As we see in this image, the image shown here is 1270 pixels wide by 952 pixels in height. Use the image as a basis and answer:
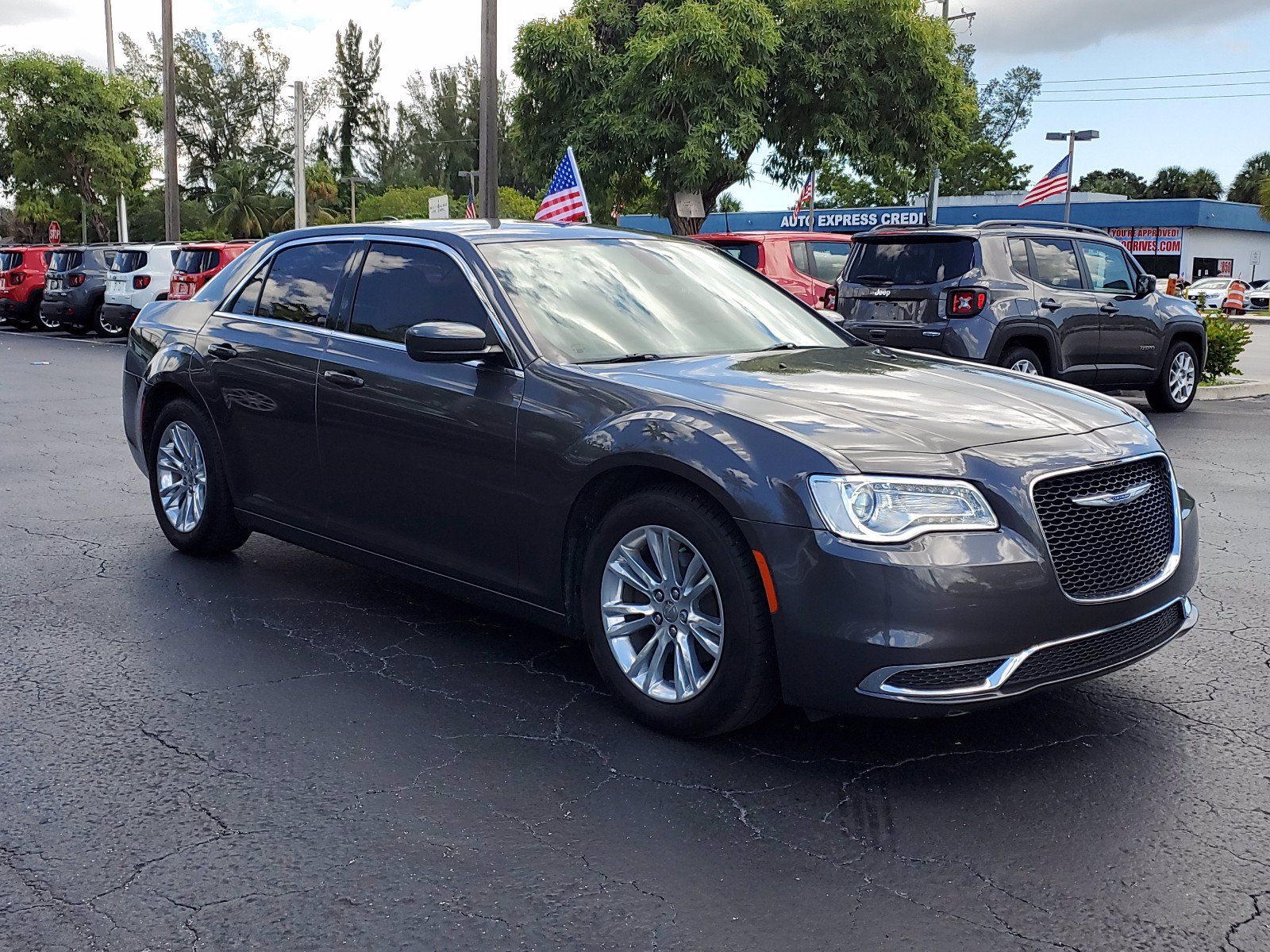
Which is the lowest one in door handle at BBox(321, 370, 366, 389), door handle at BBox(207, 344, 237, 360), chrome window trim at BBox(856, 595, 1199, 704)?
chrome window trim at BBox(856, 595, 1199, 704)

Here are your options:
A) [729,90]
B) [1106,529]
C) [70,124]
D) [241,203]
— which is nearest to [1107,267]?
[1106,529]

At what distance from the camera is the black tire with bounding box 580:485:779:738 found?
3.98 metres

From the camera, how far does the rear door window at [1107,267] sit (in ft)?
43.2

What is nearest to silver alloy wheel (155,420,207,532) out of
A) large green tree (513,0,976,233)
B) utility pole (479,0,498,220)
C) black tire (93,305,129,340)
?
utility pole (479,0,498,220)

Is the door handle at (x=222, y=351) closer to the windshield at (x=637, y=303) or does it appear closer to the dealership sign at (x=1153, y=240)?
the windshield at (x=637, y=303)

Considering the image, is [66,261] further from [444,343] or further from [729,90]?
[444,343]

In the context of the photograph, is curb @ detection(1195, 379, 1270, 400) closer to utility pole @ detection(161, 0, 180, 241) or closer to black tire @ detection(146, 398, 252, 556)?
black tire @ detection(146, 398, 252, 556)

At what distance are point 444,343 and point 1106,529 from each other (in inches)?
88.2

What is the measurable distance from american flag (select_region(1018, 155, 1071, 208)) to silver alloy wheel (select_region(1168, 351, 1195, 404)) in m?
18.8

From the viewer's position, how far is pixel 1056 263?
12.9 metres

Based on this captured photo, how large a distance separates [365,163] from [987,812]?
9642 cm

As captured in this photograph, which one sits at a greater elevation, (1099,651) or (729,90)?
(729,90)

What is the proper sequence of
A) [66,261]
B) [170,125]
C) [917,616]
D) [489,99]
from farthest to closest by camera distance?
[170,125], [66,261], [489,99], [917,616]

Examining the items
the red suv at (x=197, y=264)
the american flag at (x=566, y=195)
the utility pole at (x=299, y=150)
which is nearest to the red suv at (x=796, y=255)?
the american flag at (x=566, y=195)
